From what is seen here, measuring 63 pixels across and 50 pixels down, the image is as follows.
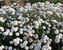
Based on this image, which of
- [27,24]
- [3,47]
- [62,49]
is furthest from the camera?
[27,24]

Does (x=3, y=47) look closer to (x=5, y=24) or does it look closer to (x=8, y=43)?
(x=8, y=43)

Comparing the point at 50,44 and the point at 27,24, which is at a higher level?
the point at 27,24

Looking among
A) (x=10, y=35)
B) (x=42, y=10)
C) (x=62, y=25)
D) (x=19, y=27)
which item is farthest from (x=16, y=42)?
(x=42, y=10)

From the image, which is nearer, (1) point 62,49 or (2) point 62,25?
(1) point 62,49

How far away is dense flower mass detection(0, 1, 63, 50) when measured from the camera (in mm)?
3754

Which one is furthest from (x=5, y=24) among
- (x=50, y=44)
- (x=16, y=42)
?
(x=50, y=44)

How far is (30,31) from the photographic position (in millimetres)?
3867

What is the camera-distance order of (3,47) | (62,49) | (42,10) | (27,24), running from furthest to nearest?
(42,10) → (27,24) → (62,49) → (3,47)

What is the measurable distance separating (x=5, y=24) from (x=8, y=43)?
44cm

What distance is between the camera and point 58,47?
3.94 meters

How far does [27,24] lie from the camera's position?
4141 millimetres

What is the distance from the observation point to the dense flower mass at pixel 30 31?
3754mm

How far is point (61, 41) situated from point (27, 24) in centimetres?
76

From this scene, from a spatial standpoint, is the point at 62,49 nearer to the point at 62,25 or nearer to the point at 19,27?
the point at 62,25
